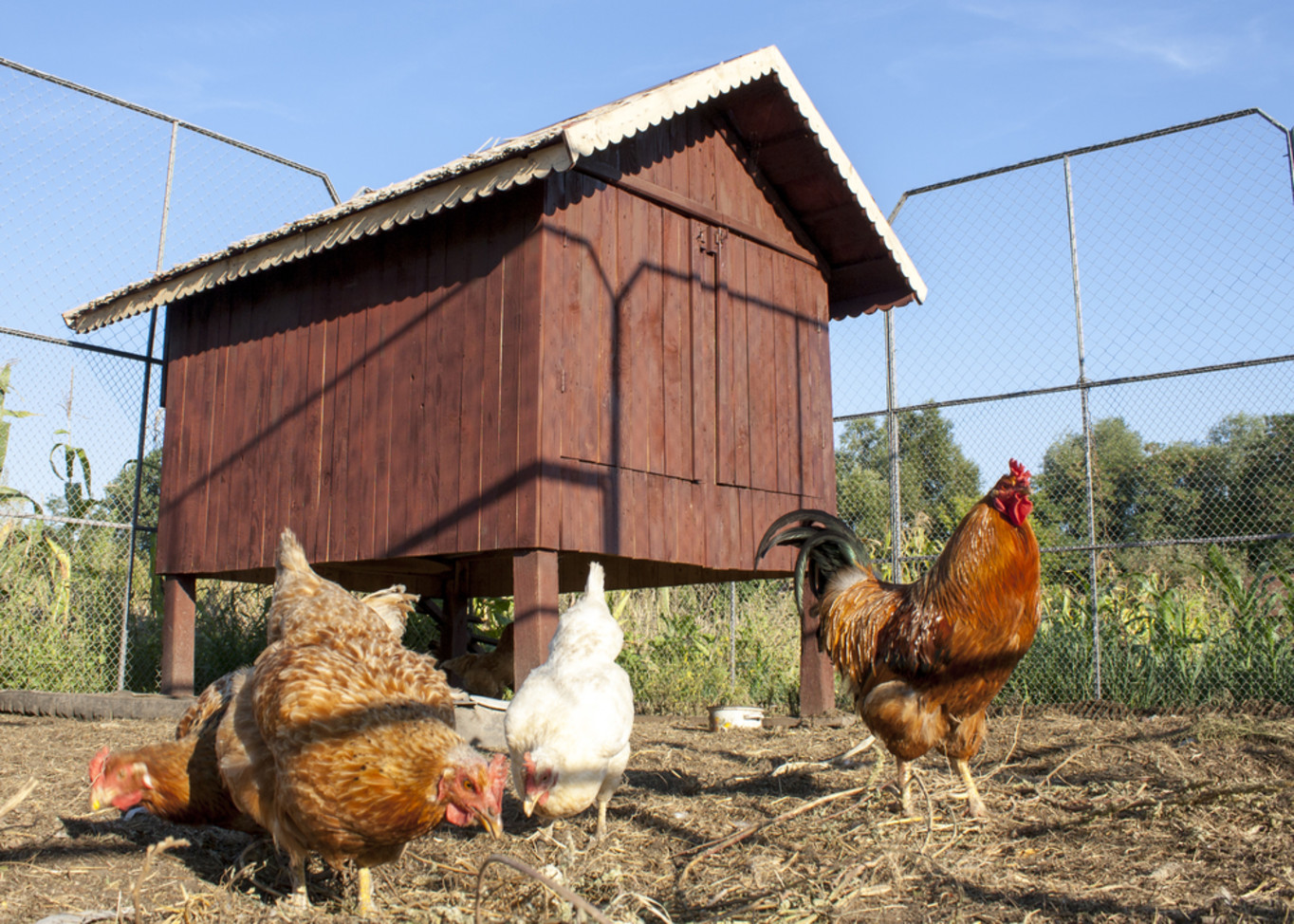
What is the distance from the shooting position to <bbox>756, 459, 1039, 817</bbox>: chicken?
16.0ft

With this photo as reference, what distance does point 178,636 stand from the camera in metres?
9.00

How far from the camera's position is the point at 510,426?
22.5ft

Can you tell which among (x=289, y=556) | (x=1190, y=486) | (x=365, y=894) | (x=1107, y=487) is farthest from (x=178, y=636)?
(x=1190, y=486)

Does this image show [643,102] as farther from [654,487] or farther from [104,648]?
[104,648]

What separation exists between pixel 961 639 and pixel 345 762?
10.1 feet

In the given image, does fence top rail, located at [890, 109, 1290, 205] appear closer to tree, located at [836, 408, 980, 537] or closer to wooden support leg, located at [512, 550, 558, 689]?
tree, located at [836, 408, 980, 537]

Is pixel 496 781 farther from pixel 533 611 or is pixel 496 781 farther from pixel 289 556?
pixel 533 611

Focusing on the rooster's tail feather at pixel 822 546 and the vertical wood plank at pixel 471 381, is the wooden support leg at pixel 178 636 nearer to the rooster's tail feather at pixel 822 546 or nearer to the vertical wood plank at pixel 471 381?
the vertical wood plank at pixel 471 381

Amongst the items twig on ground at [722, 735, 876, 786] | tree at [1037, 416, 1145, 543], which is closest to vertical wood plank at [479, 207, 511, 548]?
twig on ground at [722, 735, 876, 786]

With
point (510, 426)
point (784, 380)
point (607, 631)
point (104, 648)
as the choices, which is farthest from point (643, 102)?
point (104, 648)

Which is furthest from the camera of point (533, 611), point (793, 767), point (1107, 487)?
point (1107, 487)

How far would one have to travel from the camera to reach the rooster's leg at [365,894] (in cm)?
355

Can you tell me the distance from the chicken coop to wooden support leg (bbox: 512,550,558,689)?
0.02 metres

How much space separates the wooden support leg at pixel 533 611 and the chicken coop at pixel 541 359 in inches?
0.7
